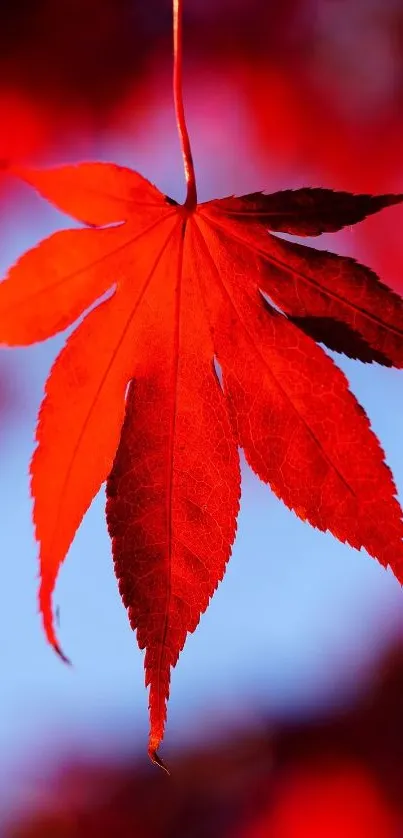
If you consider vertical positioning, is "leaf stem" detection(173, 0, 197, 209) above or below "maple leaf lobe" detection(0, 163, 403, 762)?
above

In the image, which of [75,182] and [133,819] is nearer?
[75,182]

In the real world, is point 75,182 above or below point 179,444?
above

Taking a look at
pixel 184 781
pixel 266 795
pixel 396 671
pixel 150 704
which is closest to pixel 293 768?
pixel 266 795

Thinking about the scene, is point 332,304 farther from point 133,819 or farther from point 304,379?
point 133,819

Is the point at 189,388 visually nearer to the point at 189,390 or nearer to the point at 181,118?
the point at 189,390

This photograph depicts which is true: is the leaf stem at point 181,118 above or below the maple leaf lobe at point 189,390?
above

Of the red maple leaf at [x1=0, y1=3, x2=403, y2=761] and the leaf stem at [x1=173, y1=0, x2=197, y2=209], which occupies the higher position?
the leaf stem at [x1=173, y1=0, x2=197, y2=209]
